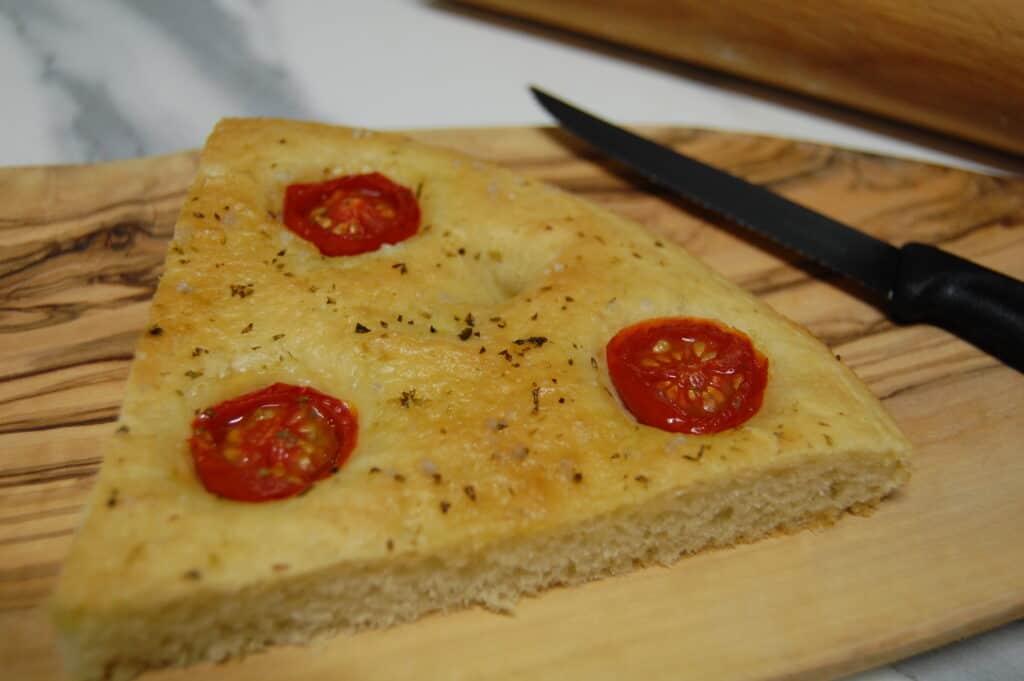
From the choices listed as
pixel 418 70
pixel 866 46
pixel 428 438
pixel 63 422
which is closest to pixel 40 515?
pixel 63 422

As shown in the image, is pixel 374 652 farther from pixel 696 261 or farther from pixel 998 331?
pixel 998 331

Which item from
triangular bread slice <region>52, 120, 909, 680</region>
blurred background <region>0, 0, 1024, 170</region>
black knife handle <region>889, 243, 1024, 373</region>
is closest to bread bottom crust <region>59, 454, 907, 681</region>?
triangular bread slice <region>52, 120, 909, 680</region>

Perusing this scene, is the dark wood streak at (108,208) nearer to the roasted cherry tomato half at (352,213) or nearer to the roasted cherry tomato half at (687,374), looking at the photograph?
the roasted cherry tomato half at (352,213)

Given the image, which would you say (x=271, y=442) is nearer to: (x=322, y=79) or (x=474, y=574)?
(x=474, y=574)

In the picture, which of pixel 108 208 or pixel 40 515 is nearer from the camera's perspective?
pixel 40 515

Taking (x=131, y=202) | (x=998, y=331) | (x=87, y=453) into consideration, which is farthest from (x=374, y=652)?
(x=998, y=331)
